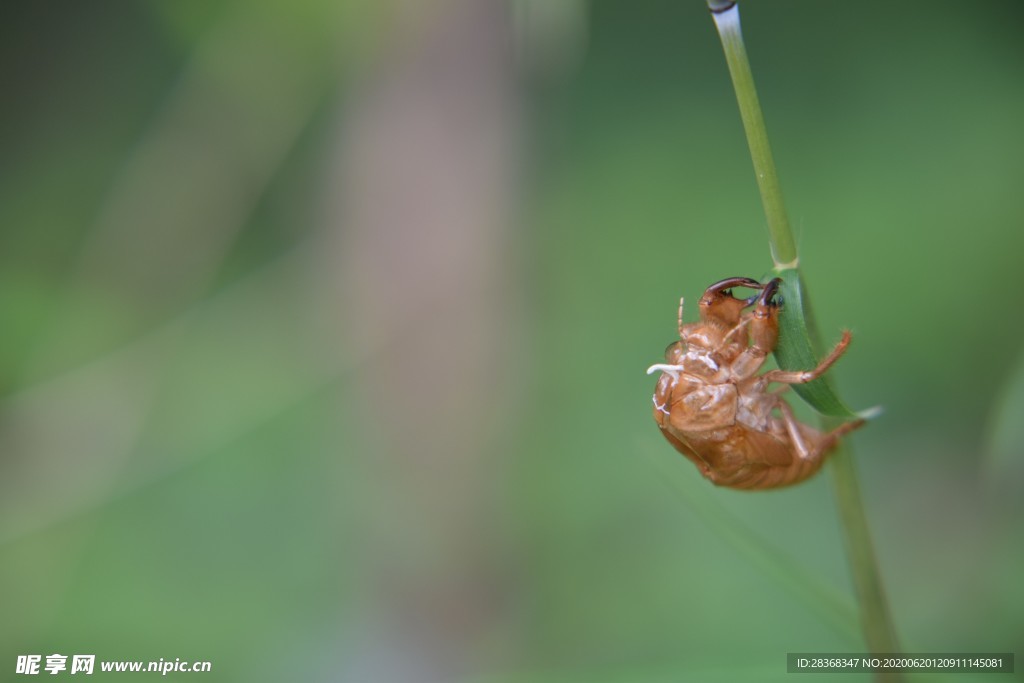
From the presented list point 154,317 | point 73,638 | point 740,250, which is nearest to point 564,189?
point 740,250

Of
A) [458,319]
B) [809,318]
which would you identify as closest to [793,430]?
[809,318]

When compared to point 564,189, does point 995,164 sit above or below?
below

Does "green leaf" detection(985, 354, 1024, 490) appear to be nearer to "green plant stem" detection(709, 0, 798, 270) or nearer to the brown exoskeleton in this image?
the brown exoskeleton

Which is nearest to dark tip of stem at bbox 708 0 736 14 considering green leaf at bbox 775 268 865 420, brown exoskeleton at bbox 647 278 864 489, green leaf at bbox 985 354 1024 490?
green leaf at bbox 775 268 865 420

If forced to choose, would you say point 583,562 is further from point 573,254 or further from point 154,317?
point 154,317

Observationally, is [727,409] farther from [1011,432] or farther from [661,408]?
[1011,432]

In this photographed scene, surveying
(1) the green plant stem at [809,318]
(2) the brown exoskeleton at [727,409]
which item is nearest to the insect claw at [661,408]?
(2) the brown exoskeleton at [727,409]

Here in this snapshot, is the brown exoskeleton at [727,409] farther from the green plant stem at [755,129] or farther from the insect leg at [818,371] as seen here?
the green plant stem at [755,129]
